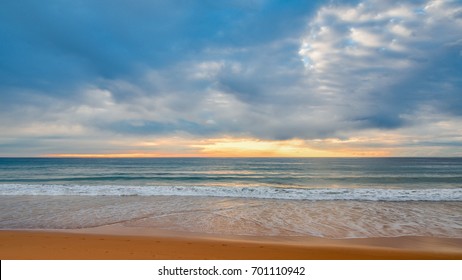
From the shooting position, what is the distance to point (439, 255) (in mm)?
6531

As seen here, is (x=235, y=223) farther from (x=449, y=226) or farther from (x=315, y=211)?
(x=449, y=226)

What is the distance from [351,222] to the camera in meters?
10.0

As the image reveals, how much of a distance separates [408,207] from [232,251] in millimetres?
→ 11326

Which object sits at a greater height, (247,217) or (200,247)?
(200,247)

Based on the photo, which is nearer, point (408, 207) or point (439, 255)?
point (439, 255)

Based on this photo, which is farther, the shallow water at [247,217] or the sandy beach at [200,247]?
the shallow water at [247,217]

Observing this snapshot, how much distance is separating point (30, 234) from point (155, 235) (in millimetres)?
3952

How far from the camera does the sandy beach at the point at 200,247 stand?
6156mm

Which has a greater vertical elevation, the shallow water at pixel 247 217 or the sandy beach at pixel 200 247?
the sandy beach at pixel 200 247

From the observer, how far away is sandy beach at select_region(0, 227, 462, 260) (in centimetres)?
616

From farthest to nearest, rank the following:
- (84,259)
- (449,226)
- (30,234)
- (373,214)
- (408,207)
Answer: (408,207)
(373,214)
(449,226)
(30,234)
(84,259)

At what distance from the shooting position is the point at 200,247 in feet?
22.7

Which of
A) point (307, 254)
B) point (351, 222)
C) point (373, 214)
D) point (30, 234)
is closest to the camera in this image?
point (307, 254)
